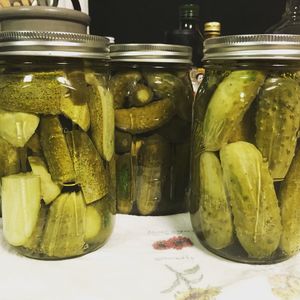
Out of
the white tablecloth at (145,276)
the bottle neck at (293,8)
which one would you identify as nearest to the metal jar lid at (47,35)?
the white tablecloth at (145,276)

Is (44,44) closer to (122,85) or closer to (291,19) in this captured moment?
(122,85)

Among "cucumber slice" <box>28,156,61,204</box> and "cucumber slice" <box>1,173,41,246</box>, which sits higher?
"cucumber slice" <box>28,156,61,204</box>

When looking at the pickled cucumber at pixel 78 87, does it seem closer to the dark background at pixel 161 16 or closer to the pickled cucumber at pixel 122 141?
the pickled cucumber at pixel 122 141

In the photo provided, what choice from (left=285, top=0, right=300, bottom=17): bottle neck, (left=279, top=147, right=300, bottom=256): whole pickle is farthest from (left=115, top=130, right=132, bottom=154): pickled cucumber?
(left=285, top=0, right=300, bottom=17): bottle neck

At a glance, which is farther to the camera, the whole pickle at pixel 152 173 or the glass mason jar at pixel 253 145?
the whole pickle at pixel 152 173

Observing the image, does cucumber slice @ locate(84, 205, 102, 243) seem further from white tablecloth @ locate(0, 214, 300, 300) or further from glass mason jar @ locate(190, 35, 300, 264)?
glass mason jar @ locate(190, 35, 300, 264)

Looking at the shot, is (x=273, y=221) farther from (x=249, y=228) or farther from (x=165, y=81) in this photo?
(x=165, y=81)

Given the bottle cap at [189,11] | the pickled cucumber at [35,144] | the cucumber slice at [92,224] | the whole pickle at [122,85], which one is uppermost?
the bottle cap at [189,11]
